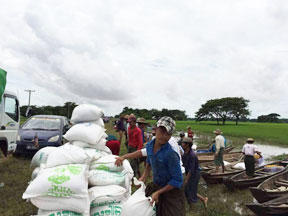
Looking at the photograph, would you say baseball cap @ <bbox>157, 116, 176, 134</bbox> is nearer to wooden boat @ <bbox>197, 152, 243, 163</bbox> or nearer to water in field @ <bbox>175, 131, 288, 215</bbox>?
water in field @ <bbox>175, 131, 288, 215</bbox>

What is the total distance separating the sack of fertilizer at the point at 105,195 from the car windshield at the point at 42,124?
6112 mm

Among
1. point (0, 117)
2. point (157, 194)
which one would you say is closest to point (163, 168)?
point (157, 194)

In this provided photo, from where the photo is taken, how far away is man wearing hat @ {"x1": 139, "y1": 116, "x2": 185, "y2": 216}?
2.30m

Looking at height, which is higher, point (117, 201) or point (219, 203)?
point (117, 201)

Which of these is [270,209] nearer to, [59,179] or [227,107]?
[59,179]

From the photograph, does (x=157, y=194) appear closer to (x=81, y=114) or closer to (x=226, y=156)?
(x=81, y=114)

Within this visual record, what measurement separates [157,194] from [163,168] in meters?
0.24

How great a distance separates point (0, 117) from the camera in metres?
6.07

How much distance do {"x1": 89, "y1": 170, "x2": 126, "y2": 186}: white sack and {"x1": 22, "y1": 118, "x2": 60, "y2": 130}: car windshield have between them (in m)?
5.93

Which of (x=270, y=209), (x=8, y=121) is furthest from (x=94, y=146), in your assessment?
(x=8, y=121)

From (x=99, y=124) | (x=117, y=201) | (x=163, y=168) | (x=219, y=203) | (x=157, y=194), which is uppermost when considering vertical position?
(x=99, y=124)

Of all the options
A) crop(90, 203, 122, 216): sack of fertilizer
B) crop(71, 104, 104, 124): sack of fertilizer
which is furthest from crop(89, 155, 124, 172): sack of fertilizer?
crop(71, 104, 104, 124): sack of fertilizer

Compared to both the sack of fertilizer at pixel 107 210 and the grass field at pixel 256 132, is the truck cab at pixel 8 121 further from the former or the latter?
the grass field at pixel 256 132

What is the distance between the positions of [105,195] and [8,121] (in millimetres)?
4532
